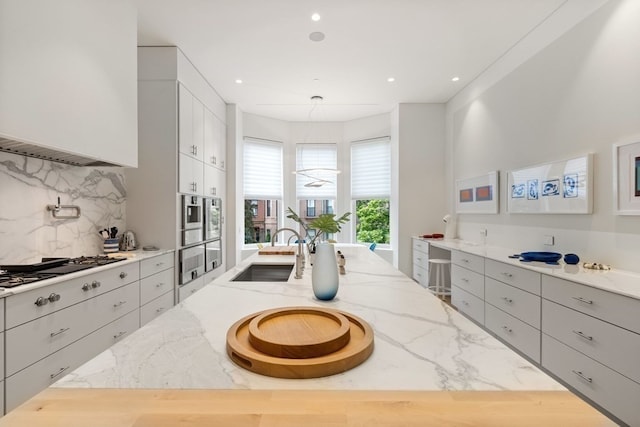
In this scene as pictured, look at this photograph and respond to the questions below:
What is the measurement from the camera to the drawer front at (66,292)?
153 centimetres

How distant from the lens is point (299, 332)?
34.8 inches

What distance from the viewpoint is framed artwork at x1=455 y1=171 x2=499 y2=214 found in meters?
3.67

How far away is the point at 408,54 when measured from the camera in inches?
137

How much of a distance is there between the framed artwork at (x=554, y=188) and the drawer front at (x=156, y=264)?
3722mm

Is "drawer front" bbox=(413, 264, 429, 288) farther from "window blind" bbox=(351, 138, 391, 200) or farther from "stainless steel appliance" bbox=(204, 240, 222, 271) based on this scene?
"stainless steel appliance" bbox=(204, 240, 222, 271)

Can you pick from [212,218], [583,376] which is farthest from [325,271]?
[212,218]

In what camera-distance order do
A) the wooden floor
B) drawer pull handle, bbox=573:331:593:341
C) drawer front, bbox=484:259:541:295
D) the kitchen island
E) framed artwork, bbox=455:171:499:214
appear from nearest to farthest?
the wooden floor → the kitchen island → drawer pull handle, bbox=573:331:593:341 → drawer front, bbox=484:259:541:295 → framed artwork, bbox=455:171:499:214

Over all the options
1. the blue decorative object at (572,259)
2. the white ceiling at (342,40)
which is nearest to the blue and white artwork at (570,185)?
the blue decorative object at (572,259)

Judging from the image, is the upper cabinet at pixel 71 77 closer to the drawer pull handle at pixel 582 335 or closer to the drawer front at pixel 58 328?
the drawer front at pixel 58 328

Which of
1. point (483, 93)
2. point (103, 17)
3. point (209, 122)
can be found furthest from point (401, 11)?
point (209, 122)

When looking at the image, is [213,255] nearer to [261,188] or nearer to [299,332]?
[261,188]

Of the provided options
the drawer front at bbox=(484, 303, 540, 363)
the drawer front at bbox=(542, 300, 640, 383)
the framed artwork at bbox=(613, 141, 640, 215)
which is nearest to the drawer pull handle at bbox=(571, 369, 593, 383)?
the drawer front at bbox=(542, 300, 640, 383)

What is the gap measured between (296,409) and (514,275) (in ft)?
8.38

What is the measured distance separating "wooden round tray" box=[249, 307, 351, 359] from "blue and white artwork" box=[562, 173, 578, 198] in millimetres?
2591
